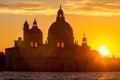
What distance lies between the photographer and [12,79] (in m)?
135

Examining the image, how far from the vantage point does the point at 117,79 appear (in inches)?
5408

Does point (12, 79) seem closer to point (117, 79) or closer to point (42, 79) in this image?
point (42, 79)

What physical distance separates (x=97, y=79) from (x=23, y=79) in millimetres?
12838

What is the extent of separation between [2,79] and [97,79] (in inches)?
647

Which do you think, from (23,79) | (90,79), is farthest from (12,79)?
(90,79)

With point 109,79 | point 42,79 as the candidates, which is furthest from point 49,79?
point 109,79

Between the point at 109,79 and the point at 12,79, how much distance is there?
1607 centimetres

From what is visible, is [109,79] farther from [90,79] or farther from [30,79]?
[30,79]

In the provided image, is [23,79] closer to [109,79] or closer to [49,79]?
[49,79]

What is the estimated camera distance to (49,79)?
136750mm

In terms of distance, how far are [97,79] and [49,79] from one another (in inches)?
325

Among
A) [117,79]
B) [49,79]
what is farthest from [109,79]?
[49,79]

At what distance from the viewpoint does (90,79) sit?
456 feet

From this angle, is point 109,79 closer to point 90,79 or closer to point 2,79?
point 90,79
